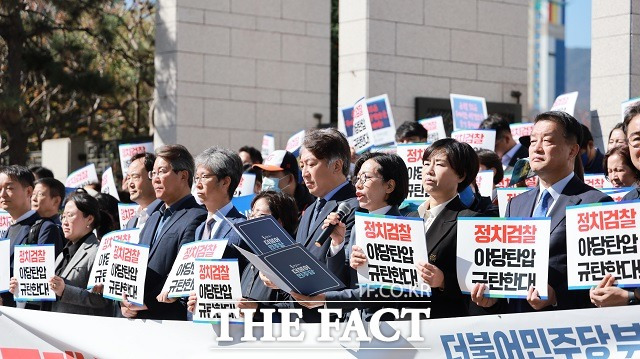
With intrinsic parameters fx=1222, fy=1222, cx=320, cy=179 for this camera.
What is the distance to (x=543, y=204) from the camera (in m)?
6.16

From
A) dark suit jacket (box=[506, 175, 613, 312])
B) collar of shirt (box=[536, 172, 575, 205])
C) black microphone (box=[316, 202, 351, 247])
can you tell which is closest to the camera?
dark suit jacket (box=[506, 175, 613, 312])

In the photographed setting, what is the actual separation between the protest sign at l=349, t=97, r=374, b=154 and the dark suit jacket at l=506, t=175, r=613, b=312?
5.95 meters

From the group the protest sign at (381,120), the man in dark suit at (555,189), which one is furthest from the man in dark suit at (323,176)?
the protest sign at (381,120)

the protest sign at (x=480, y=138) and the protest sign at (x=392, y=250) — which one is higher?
the protest sign at (x=480, y=138)

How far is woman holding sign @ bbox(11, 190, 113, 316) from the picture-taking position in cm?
800

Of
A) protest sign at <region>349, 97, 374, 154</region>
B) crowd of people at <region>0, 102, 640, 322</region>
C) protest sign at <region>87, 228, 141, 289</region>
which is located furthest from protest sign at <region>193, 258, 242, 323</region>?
protest sign at <region>349, 97, 374, 154</region>

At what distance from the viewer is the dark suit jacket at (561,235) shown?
580 centimetres

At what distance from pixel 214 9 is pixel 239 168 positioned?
10807 millimetres

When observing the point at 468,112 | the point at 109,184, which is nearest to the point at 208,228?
the point at 109,184

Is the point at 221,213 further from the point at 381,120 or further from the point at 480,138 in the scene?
the point at 381,120

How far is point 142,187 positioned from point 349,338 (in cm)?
294

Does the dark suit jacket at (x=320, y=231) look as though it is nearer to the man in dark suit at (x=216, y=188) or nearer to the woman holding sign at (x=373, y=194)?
the woman holding sign at (x=373, y=194)

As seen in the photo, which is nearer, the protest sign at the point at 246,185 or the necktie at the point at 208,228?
the necktie at the point at 208,228

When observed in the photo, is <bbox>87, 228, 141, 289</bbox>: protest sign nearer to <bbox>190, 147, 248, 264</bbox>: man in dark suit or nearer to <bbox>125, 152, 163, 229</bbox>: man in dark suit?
<bbox>190, 147, 248, 264</bbox>: man in dark suit
